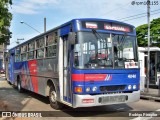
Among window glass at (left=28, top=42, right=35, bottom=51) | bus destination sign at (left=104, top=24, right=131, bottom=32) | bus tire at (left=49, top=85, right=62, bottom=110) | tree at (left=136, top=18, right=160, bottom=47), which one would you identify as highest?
tree at (left=136, top=18, right=160, bottom=47)

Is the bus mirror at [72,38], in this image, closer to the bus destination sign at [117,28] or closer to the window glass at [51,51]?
the bus destination sign at [117,28]

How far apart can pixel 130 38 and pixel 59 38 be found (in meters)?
2.45

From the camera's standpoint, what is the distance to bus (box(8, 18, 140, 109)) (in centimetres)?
832

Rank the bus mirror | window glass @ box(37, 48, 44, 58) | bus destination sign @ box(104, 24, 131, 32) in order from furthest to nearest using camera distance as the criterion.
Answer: window glass @ box(37, 48, 44, 58) → bus destination sign @ box(104, 24, 131, 32) → the bus mirror

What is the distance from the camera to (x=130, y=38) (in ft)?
31.0

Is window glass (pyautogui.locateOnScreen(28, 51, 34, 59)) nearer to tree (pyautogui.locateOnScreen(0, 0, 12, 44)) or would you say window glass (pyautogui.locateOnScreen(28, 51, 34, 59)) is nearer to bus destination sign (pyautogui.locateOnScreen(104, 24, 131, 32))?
tree (pyautogui.locateOnScreen(0, 0, 12, 44))

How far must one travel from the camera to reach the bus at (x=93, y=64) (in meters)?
8.32

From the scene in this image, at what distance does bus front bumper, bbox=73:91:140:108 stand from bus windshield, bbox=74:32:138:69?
88 cm

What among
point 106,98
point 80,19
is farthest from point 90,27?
point 106,98

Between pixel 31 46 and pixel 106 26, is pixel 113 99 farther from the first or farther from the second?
pixel 31 46

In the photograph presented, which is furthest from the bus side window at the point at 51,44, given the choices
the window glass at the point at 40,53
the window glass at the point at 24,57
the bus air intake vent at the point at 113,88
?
the window glass at the point at 24,57

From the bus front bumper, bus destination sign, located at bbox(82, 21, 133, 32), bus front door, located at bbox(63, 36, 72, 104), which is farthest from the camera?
bus front door, located at bbox(63, 36, 72, 104)

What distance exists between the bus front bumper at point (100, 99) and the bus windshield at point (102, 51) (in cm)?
88

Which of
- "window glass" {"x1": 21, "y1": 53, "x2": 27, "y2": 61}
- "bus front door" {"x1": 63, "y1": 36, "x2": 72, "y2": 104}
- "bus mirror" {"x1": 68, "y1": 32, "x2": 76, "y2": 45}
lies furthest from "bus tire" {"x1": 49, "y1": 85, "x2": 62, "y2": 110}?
"window glass" {"x1": 21, "y1": 53, "x2": 27, "y2": 61}
